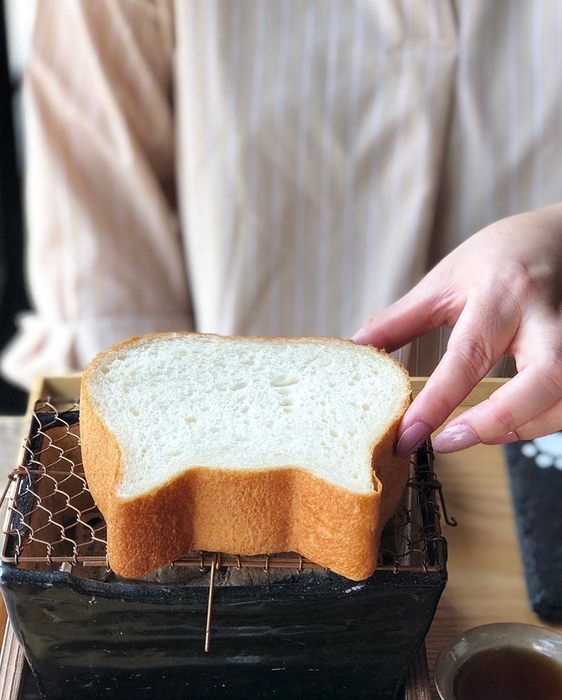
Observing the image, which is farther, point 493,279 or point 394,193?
point 394,193

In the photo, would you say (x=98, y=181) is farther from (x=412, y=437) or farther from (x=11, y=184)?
(x=412, y=437)

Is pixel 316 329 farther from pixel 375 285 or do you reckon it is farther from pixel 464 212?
pixel 464 212

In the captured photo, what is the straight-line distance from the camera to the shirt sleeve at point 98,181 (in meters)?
1.10

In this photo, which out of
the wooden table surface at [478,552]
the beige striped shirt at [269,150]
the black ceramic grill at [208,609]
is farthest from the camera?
the beige striped shirt at [269,150]

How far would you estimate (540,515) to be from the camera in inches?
31.7

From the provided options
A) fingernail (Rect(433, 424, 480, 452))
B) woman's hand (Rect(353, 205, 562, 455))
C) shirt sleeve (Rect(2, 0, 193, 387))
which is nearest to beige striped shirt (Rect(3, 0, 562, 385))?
shirt sleeve (Rect(2, 0, 193, 387))

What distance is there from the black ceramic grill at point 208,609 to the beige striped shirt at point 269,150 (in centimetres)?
60

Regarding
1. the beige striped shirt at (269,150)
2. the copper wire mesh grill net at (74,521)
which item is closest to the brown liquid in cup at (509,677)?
the copper wire mesh grill net at (74,521)

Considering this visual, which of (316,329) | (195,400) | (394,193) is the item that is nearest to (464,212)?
(394,193)

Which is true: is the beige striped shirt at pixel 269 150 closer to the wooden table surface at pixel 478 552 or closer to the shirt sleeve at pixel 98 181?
Result: the shirt sleeve at pixel 98 181

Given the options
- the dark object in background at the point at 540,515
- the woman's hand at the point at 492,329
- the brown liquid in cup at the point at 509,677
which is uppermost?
the woman's hand at the point at 492,329

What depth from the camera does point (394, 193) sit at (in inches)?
45.7

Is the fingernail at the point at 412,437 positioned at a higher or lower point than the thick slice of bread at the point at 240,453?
higher

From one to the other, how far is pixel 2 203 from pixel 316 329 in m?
0.81
